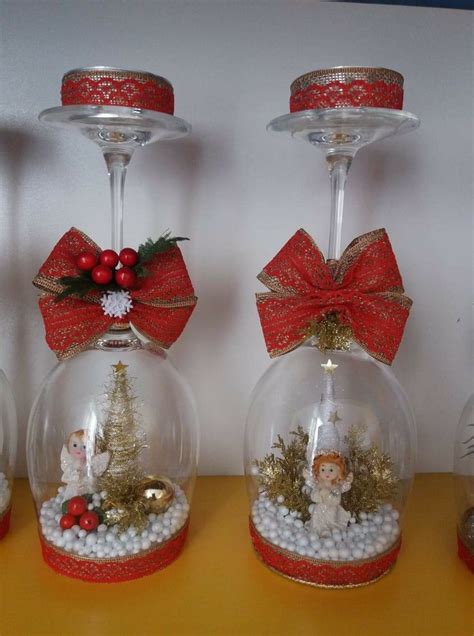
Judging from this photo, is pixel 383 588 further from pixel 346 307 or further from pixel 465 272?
pixel 465 272

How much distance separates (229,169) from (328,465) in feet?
1.41

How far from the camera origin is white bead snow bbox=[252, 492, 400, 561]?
25.4 inches

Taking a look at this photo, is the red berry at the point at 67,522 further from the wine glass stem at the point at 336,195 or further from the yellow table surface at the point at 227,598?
the wine glass stem at the point at 336,195

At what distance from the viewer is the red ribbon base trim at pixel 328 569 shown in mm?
639

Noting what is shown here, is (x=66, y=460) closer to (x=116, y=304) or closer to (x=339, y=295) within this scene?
(x=116, y=304)

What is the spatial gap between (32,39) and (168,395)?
503mm

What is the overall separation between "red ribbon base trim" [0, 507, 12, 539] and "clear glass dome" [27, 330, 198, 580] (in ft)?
0.14

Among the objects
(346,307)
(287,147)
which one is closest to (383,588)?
(346,307)

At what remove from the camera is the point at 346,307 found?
24.9 inches

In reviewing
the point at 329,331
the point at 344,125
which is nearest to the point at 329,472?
the point at 329,331

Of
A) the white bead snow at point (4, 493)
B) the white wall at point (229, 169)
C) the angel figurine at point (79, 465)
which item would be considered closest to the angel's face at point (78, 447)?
the angel figurine at point (79, 465)

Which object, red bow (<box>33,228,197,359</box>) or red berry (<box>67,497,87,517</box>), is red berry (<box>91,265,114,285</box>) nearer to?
red bow (<box>33,228,197,359</box>)

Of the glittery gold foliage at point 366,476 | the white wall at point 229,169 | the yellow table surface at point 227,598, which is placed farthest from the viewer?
the white wall at point 229,169

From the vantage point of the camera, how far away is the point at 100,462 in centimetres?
67
